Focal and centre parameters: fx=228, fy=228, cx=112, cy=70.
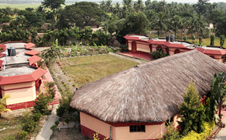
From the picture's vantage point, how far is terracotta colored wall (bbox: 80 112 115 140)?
12.8 meters

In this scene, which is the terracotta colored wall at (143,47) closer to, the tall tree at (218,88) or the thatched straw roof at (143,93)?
the thatched straw roof at (143,93)

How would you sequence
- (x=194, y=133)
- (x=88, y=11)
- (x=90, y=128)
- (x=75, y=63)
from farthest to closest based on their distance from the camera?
(x=88, y=11), (x=75, y=63), (x=90, y=128), (x=194, y=133)

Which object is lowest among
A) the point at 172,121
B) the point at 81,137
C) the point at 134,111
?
the point at 81,137

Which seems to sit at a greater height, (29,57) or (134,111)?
(29,57)

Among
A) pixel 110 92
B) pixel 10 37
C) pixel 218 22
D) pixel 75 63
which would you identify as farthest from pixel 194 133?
pixel 218 22

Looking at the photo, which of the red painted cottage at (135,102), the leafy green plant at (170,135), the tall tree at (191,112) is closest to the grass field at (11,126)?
the red painted cottage at (135,102)

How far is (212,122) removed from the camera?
1453 centimetres

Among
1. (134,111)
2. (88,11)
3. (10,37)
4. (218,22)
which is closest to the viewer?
(134,111)

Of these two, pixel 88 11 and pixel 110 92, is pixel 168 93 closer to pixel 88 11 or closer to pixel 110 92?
pixel 110 92

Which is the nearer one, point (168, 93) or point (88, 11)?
point (168, 93)

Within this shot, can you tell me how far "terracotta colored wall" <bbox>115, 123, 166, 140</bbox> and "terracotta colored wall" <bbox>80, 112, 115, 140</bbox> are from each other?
0.39 meters

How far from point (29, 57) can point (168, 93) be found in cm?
1523

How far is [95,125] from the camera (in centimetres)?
1341

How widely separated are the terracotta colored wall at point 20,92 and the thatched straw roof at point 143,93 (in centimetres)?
533
